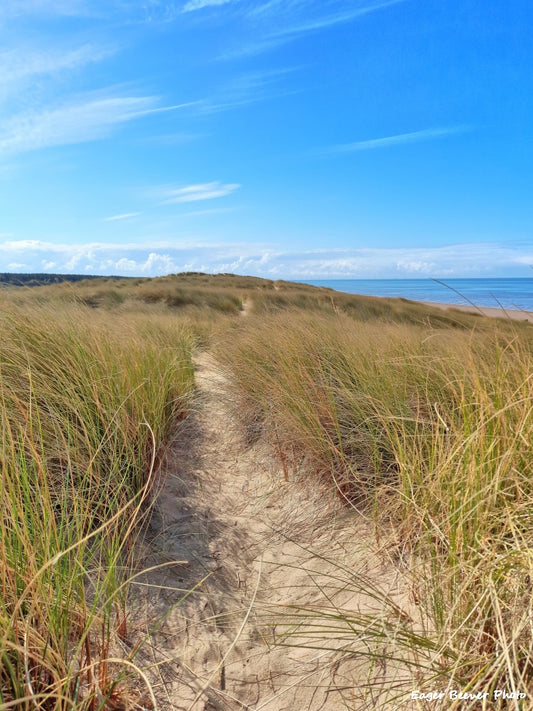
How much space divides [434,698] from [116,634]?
2.96ft

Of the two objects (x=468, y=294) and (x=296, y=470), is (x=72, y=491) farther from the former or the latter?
(x=468, y=294)

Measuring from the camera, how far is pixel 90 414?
2104mm

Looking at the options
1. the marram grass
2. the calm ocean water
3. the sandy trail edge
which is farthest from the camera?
the calm ocean water

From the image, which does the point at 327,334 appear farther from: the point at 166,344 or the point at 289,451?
the point at 166,344

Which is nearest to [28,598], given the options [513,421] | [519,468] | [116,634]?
[116,634]

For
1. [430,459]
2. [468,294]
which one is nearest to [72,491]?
[430,459]

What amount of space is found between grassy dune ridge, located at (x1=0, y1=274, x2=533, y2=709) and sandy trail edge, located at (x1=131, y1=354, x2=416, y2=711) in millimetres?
90

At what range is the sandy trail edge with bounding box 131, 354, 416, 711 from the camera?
1261 millimetres

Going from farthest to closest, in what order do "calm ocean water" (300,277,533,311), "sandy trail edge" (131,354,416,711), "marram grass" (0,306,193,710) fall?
"calm ocean water" (300,277,533,311) → "sandy trail edge" (131,354,416,711) → "marram grass" (0,306,193,710)

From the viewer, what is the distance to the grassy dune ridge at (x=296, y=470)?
1.04m

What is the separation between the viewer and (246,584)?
1.72m

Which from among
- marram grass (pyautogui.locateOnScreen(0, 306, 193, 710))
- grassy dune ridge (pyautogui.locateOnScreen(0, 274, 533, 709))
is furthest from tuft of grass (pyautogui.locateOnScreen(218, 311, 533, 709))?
marram grass (pyautogui.locateOnScreen(0, 306, 193, 710))

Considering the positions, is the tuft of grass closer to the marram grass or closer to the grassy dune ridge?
the grassy dune ridge

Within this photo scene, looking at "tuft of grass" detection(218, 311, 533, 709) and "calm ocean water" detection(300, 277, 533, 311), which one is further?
"calm ocean water" detection(300, 277, 533, 311)
